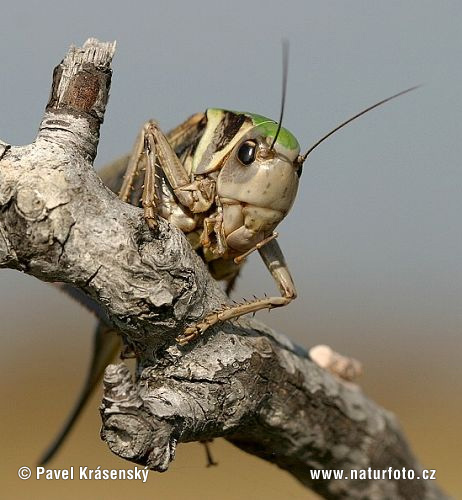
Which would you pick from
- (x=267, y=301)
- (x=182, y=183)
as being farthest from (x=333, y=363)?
(x=182, y=183)

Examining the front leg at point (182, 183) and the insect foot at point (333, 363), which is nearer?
the front leg at point (182, 183)

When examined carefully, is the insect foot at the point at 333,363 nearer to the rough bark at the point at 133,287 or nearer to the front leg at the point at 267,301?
the front leg at the point at 267,301

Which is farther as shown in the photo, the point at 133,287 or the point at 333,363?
the point at 333,363

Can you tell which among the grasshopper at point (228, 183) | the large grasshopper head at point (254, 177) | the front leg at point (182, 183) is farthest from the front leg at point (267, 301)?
the front leg at point (182, 183)

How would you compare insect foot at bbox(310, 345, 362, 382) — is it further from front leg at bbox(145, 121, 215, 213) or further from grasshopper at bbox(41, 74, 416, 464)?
front leg at bbox(145, 121, 215, 213)

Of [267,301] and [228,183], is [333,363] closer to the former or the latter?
[267,301]

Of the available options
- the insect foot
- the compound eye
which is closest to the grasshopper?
the compound eye

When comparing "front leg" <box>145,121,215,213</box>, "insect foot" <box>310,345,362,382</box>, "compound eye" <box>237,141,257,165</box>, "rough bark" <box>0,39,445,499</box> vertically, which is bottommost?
"rough bark" <box>0,39,445,499</box>
